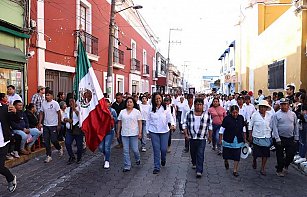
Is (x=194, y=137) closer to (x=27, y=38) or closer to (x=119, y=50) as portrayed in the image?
(x=27, y=38)

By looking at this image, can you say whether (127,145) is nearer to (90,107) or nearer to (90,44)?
(90,107)

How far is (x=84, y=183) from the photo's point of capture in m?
6.34

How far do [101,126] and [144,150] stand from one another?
2.51 metres

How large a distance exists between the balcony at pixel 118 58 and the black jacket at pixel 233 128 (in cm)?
1374

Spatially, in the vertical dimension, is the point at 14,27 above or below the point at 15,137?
above

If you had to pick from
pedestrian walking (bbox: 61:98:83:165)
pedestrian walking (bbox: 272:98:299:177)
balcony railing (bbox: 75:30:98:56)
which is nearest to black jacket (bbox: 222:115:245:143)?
pedestrian walking (bbox: 272:98:299:177)

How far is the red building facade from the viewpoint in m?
11.2

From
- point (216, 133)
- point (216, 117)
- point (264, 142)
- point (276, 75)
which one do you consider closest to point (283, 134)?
point (264, 142)

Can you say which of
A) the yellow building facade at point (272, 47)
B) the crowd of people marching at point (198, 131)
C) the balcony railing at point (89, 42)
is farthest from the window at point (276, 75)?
the balcony railing at point (89, 42)

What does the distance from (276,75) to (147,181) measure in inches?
484

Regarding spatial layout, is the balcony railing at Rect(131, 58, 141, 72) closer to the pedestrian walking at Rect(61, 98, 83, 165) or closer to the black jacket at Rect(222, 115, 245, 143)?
the pedestrian walking at Rect(61, 98, 83, 165)

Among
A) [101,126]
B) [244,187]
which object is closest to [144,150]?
[101,126]

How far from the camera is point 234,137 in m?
6.95

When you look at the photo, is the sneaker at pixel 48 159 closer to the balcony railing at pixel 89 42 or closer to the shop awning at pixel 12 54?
the shop awning at pixel 12 54
